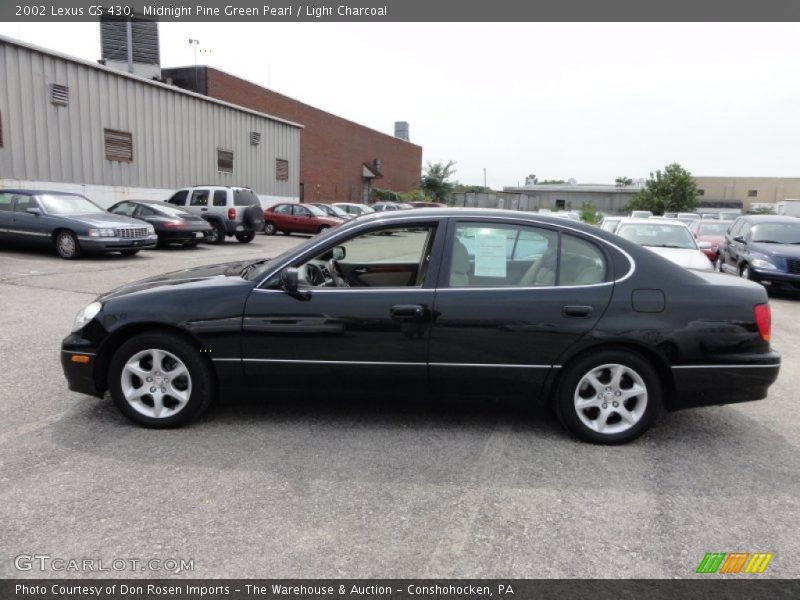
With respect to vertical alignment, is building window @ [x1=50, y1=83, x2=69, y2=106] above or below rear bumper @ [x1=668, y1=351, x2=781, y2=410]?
above

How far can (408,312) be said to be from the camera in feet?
12.5

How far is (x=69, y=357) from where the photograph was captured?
4.02 metres

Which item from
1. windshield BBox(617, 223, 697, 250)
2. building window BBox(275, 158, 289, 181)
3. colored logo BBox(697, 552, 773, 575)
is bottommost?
colored logo BBox(697, 552, 773, 575)

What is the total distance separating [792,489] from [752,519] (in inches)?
22.0

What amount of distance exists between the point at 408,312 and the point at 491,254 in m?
0.70

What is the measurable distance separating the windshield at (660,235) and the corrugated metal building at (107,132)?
50.9 ft

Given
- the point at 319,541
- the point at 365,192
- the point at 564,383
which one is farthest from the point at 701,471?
the point at 365,192

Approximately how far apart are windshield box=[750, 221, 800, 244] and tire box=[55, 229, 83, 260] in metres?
14.0

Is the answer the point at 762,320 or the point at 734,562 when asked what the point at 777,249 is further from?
the point at 734,562

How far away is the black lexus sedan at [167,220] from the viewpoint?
15.8 meters

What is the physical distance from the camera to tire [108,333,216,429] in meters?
3.93

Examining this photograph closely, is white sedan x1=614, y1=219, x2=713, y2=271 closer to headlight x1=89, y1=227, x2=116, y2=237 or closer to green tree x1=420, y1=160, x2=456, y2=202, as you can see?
headlight x1=89, y1=227, x2=116, y2=237

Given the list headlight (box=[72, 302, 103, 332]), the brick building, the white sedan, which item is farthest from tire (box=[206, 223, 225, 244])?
headlight (box=[72, 302, 103, 332])

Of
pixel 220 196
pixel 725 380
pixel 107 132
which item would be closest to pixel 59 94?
pixel 107 132
